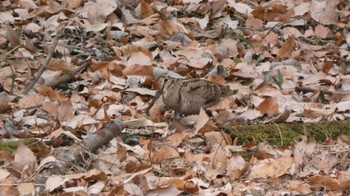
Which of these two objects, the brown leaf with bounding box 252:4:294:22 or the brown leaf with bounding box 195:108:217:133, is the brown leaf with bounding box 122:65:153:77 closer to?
the brown leaf with bounding box 195:108:217:133

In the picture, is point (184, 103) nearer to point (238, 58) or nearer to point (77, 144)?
point (77, 144)

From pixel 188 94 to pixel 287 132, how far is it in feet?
2.19

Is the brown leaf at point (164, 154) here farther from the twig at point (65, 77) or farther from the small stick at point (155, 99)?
the twig at point (65, 77)

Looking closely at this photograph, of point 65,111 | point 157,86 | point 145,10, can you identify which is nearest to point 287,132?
point 157,86

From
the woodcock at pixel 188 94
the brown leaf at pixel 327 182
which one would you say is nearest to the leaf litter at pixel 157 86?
the brown leaf at pixel 327 182

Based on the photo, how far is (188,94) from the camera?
5422 mm

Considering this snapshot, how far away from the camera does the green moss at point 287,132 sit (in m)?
5.25

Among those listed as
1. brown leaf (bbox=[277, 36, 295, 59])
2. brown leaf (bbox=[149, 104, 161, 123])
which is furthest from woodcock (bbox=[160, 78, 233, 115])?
brown leaf (bbox=[277, 36, 295, 59])

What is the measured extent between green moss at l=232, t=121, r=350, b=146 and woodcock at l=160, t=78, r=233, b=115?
292mm

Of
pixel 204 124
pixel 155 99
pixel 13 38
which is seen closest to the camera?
pixel 204 124

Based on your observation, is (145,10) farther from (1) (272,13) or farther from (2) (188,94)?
(2) (188,94)

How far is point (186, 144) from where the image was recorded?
5133 millimetres

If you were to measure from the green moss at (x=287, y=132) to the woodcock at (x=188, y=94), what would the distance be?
0.96 feet

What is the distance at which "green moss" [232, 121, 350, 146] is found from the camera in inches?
207
